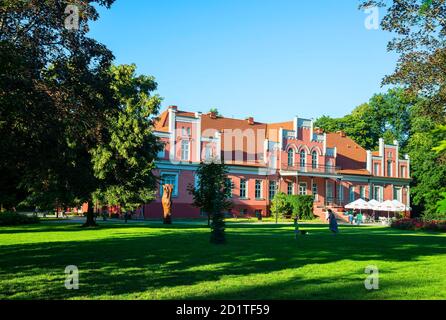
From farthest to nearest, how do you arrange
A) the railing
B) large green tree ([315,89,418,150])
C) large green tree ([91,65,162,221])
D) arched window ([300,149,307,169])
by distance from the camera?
large green tree ([315,89,418,150]) < arched window ([300,149,307,169]) < the railing < large green tree ([91,65,162,221])

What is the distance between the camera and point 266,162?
56125mm

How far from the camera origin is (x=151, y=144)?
33.6 m

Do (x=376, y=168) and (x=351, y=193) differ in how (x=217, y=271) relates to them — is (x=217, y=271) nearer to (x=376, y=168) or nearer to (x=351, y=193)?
(x=351, y=193)

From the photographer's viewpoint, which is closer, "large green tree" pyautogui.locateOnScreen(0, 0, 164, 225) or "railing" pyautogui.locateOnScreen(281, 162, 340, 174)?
"large green tree" pyautogui.locateOnScreen(0, 0, 164, 225)

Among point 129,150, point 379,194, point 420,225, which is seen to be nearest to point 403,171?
point 379,194

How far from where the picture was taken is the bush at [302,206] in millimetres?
50756

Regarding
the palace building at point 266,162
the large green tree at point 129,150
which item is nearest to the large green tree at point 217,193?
the large green tree at point 129,150

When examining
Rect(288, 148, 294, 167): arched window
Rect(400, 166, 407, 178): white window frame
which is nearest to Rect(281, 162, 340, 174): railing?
Rect(288, 148, 294, 167): arched window

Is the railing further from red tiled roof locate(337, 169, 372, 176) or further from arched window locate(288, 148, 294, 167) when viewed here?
red tiled roof locate(337, 169, 372, 176)

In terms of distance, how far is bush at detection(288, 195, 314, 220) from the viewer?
50756 millimetres

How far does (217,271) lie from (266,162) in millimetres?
45096

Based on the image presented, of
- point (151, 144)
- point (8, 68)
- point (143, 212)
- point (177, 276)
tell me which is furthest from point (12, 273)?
point (143, 212)

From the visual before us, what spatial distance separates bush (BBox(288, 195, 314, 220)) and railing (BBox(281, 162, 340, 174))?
5755mm

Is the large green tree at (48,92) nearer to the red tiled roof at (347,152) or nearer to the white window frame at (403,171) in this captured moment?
the red tiled roof at (347,152)
